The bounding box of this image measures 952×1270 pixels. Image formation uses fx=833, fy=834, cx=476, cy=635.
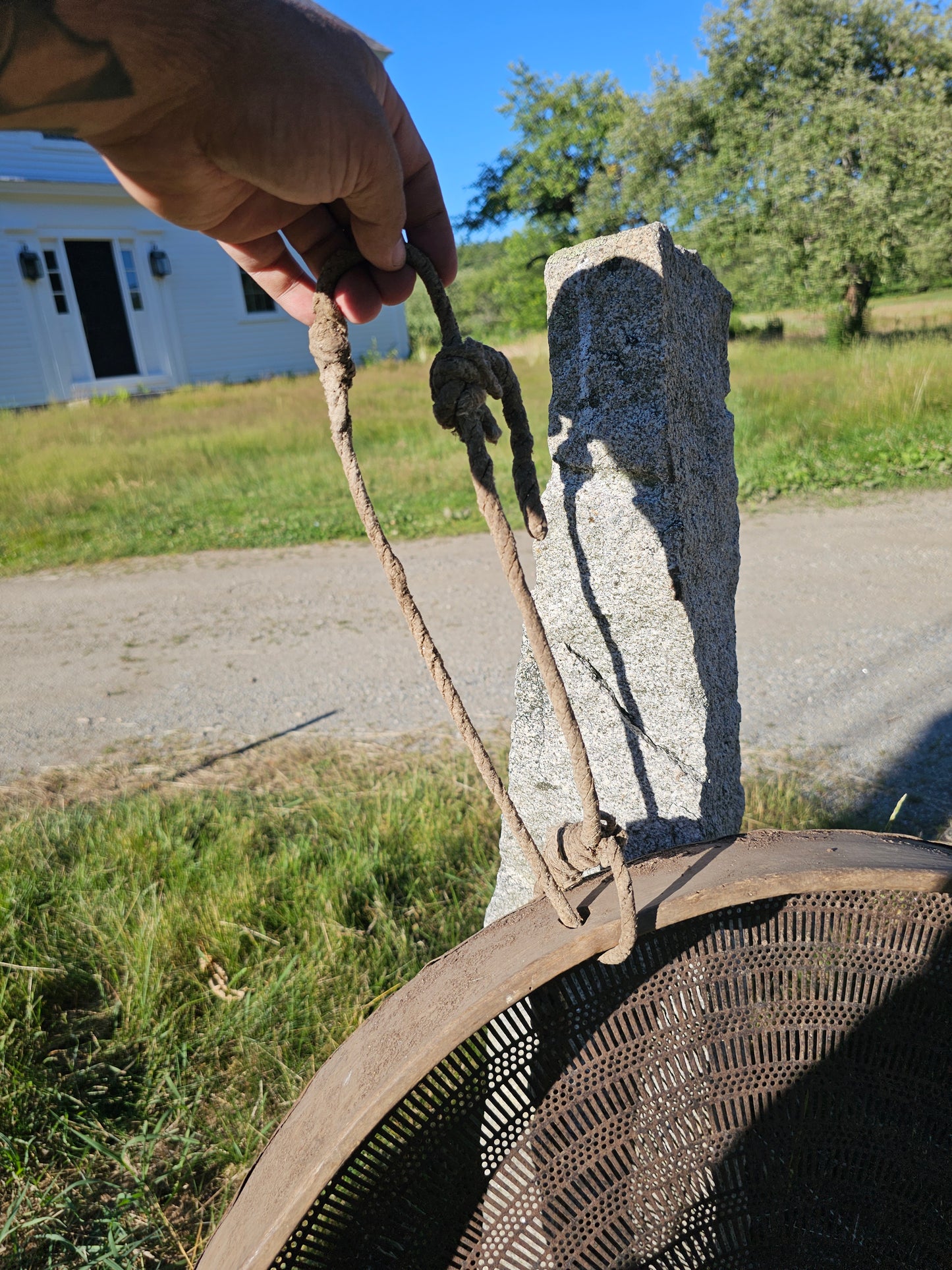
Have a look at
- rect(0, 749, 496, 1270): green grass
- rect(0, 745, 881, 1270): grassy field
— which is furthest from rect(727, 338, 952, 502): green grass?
rect(0, 749, 496, 1270): green grass

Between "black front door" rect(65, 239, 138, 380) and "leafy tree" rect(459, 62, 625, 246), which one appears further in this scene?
"leafy tree" rect(459, 62, 625, 246)

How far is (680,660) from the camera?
1485 millimetres

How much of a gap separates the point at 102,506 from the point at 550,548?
7362 millimetres

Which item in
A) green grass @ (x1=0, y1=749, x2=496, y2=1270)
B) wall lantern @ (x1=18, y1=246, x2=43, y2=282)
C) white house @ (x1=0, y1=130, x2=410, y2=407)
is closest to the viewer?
green grass @ (x1=0, y1=749, x2=496, y2=1270)

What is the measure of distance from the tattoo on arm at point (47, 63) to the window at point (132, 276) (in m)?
18.8

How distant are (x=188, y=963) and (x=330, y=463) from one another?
23.4ft

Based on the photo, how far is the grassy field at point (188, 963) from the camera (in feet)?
5.87

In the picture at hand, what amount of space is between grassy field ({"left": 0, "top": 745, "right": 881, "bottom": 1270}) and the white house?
16.0 meters

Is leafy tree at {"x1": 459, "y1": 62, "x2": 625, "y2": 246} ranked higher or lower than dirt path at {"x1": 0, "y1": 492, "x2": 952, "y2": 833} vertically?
higher

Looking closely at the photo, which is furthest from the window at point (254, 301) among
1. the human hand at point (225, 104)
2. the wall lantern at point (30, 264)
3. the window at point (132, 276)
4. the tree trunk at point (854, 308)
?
the human hand at point (225, 104)

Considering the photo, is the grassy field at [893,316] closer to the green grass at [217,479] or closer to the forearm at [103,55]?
the green grass at [217,479]

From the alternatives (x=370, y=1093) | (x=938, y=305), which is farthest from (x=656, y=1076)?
(x=938, y=305)

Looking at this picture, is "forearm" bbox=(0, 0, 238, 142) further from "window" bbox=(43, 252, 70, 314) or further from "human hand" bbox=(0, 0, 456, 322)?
"window" bbox=(43, 252, 70, 314)

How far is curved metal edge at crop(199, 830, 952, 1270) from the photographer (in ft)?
3.12
